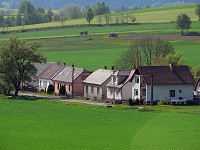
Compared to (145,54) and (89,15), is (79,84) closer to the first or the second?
(145,54)

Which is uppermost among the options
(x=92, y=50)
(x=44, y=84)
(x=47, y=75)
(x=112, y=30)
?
(x=112, y=30)

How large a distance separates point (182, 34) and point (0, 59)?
61.3m

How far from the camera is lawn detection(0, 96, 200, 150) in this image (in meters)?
39.4

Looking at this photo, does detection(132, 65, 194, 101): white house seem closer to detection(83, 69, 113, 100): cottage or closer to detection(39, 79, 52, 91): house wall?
detection(83, 69, 113, 100): cottage

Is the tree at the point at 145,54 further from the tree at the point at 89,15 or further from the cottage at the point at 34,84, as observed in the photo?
the tree at the point at 89,15

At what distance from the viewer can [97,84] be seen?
74375 millimetres

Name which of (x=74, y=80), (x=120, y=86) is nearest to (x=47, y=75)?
(x=74, y=80)

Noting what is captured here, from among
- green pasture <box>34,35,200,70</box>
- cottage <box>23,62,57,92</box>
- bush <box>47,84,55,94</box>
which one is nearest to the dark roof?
bush <box>47,84,55,94</box>

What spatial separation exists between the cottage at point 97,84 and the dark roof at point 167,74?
5.78 metres

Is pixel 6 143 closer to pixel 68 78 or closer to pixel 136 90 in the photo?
pixel 136 90

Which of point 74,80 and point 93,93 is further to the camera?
point 74,80

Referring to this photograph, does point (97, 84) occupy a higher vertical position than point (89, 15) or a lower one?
lower

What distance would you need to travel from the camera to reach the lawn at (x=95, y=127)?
129 feet

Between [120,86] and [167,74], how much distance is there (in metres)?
4.18
